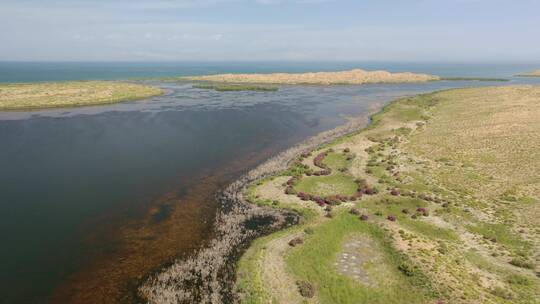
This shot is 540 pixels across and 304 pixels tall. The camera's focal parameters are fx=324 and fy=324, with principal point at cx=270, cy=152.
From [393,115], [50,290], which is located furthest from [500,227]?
[393,115]

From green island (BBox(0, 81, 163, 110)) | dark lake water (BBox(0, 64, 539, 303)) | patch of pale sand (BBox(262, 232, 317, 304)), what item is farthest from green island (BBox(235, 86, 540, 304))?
green island (BBox(0, 81, 163, 110))

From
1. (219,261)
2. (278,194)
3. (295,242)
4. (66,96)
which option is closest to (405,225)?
(295,242)

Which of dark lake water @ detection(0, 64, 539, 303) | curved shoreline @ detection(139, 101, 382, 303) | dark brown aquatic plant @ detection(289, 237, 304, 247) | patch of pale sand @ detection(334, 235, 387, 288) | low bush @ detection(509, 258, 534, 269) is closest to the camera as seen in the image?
curved shoreline @ detection(139, 101, 382, 303)

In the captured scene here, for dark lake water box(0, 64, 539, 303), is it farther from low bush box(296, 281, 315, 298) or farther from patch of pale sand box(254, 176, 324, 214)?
low bush box(296, 281, 315, 298)

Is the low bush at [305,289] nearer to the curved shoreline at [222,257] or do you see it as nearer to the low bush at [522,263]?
the curved shoreline at [222,257]

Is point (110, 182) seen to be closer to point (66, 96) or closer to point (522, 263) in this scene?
point (522, 263)
